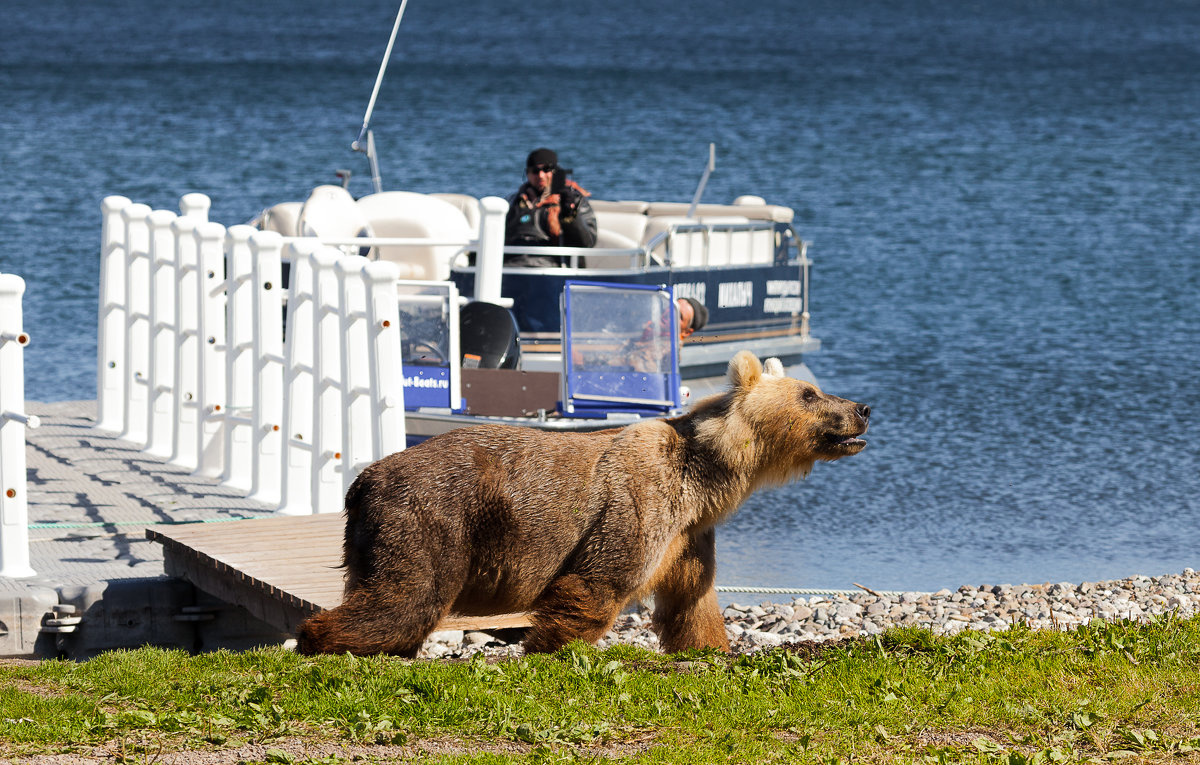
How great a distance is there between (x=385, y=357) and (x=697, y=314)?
641cm

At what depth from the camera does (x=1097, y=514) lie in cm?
1555

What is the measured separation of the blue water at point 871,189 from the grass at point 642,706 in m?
6.60

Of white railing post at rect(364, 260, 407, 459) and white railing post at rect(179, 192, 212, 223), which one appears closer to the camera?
white railing post at rect(364, 260, 407, 459)

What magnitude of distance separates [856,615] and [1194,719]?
5.28 m

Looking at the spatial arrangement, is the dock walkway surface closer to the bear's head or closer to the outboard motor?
the outboard motor

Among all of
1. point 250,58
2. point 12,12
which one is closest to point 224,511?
point 250,58

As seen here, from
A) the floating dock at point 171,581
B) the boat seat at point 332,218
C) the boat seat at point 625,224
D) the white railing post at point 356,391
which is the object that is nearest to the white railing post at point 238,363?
the floating dock at point 171,581

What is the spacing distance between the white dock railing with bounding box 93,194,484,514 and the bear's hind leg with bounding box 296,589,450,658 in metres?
3.09

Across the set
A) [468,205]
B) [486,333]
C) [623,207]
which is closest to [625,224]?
[623,207]

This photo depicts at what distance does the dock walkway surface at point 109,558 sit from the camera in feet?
27.2

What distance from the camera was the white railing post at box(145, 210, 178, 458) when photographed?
12164 millimetres

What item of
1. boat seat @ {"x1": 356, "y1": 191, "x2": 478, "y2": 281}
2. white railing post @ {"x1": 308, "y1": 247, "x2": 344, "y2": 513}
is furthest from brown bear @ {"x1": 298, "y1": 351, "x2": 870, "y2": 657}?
boat seat @ {"x1": 356, "y1": 191, "x2": 478, "y2": 281}

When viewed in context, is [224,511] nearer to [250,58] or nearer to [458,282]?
[458,282]

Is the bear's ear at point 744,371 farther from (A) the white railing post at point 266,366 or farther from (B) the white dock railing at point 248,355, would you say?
(A) the white railing post at point 266,366
